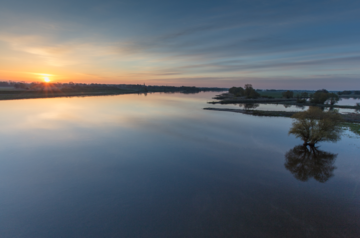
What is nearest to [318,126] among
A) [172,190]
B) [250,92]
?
[172,190]

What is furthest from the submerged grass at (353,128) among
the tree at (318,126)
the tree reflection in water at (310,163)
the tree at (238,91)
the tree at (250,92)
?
the tree at (238,91)

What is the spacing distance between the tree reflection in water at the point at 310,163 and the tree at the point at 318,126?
170cm

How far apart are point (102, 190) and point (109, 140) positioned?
43.6 feet

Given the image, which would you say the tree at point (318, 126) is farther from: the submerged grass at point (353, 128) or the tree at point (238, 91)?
the tree at point (238, 91)

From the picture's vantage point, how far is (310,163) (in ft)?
63.7

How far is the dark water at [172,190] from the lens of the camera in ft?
33.8

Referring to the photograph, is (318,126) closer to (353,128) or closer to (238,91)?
(353,128)

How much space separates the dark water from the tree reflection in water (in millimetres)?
203

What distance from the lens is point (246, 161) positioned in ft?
63.6

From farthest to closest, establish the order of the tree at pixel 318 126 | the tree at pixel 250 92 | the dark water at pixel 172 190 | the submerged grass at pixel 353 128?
the tree at pixel 250 92 → the submerged grass at pixel 353 128 → the tree at pixel 318 126 → the dark water at pixel 172 190

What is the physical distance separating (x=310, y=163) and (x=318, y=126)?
23.8 feet

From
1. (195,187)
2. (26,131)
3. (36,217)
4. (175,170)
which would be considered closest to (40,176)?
(36,217)

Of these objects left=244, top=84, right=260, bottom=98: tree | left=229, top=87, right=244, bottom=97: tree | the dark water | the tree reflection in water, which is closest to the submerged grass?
the dark water

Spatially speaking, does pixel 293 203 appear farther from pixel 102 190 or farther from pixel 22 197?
pixel 22 197
